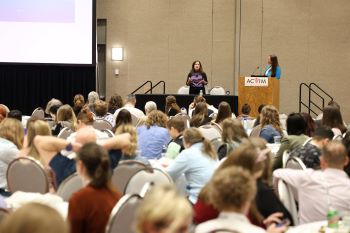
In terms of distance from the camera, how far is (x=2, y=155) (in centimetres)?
623

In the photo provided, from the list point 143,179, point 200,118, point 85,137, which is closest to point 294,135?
point 143,179

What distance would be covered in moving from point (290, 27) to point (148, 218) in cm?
1808

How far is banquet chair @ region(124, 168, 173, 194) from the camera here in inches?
194

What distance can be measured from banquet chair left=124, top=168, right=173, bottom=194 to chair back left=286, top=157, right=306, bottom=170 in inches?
48.9

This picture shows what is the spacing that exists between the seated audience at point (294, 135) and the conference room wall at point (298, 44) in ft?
41.6

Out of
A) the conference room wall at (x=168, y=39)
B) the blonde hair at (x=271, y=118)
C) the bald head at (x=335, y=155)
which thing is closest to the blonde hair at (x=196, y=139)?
the bald head at (x=335, y=155)

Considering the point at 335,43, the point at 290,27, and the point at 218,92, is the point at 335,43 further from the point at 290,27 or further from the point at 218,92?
the point at 218,92

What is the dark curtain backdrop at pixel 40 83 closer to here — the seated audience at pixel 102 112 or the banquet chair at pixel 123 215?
the seated audience at pixel 102 112

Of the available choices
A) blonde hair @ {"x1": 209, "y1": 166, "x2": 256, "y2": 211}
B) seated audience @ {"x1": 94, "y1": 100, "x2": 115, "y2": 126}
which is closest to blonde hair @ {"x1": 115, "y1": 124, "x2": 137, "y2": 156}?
blonde hair @ {"x1": 209, "y1": 166, "x2": 256, "y2": 211}

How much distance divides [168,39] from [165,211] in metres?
17.8

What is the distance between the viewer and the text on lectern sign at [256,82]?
49.9 feet

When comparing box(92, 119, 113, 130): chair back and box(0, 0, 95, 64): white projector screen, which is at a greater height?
box(0, 0, 95, 64): white projector screen

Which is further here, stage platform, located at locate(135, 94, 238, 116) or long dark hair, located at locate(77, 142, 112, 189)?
stage platform, located at locate(135, 94, 238, 116)

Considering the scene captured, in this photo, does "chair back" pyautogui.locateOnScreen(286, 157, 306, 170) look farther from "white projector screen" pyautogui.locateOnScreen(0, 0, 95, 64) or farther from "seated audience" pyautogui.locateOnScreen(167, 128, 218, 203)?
"white projector screen" pyautogui.locateOnScreen(0, 0, 95, 64)
